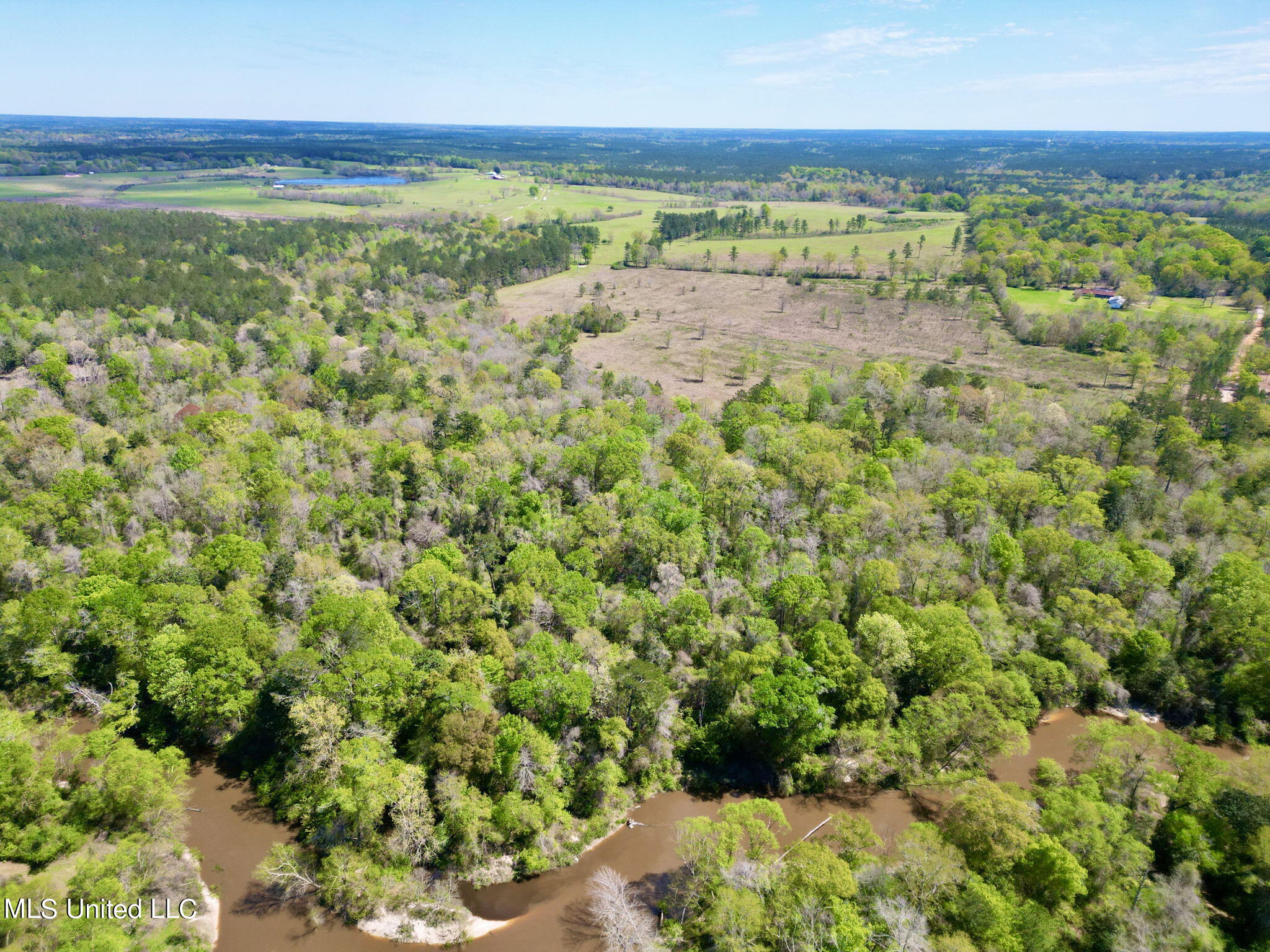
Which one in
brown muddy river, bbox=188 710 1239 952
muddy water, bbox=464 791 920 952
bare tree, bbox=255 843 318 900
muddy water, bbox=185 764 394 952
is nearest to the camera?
muddy water, bbox=185 764 394 952

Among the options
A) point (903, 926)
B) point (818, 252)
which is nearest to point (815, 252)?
point (818, 252)

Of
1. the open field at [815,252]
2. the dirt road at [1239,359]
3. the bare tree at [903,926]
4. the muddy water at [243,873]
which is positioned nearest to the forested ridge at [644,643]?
the bare tree at [903,926]

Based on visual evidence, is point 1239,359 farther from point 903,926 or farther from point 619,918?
point 619,918

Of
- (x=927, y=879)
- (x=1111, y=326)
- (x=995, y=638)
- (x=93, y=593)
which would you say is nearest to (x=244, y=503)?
(x=93, y=593)

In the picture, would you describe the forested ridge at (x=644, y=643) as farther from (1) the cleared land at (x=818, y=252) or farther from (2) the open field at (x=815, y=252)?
(2) the open field at (x=815, y=252)

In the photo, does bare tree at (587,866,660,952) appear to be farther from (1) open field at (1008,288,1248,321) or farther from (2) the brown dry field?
(1) open field at (1008,288,1248,321)

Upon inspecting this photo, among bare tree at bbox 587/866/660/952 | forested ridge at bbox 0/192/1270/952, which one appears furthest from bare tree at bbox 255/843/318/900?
bare tree at bbox 587/866/660/952
